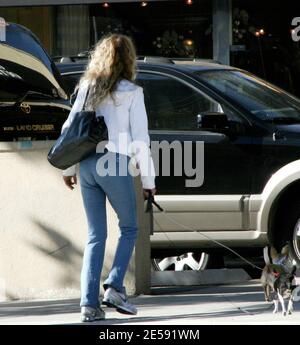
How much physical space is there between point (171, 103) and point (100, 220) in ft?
10.2

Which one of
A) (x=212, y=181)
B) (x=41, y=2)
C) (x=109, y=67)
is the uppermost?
(x=41, y=2)

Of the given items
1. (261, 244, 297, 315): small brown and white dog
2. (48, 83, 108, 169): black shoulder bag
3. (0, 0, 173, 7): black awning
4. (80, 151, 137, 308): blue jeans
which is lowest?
(261, 244, 297, 315): small brown and white dog

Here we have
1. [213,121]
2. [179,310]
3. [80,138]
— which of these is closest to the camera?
[80,138]

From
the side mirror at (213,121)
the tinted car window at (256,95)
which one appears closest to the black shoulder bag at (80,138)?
the side mirror at (213,121)

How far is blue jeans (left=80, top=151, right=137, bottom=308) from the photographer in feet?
23.5

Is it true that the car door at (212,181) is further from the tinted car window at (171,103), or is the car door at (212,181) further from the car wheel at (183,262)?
the car wheel at (183,262)

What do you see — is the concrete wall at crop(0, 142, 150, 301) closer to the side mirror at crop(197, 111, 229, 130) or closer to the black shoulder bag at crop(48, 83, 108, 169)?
the black shoulder bag at crop(48, 83, 108, 169)

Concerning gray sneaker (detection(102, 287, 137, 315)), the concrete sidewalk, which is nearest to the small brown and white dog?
the concrete sidewalk

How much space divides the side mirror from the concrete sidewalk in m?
1.63

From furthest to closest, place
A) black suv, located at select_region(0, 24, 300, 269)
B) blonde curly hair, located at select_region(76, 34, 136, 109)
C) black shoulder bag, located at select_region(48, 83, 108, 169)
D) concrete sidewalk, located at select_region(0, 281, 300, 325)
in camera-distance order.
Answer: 1. black suv, located at select_region(0, 24, 300, 269)
2. concrete sidewalk, located at select_region(0, 281, 300, 325)
3. blonde curly hair, located at select_region(76, 34, 136, 109)
4. black shoulder bag, located at select_region(48, 83, 108, 169)

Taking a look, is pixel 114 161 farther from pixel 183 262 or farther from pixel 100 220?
pixel 183 262

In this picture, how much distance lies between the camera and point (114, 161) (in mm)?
7113

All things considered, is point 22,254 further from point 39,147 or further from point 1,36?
point 1,36

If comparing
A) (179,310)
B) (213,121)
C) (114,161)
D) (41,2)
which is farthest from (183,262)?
(41,2)
